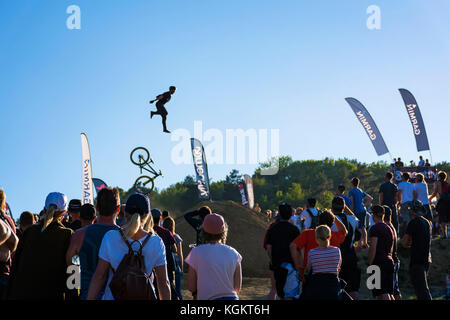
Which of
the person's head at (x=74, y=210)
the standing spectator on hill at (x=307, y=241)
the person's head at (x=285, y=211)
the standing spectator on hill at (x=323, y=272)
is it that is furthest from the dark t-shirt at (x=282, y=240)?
the person's head at (x=74, y=210)

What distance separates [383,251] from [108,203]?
5020 mm

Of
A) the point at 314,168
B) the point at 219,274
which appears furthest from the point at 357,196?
the point at 314,168

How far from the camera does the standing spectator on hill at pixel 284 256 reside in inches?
309

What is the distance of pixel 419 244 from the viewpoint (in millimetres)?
8609

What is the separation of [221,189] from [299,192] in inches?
605

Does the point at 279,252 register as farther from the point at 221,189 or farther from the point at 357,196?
the point at 221,189

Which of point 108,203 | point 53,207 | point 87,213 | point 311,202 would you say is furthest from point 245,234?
point 108,203

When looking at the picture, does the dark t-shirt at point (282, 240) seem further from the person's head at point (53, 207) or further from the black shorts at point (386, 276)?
the person's head at point (53, 207)

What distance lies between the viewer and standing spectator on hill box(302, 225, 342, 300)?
20.2 ft

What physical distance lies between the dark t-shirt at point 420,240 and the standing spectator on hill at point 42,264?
18.9 ft

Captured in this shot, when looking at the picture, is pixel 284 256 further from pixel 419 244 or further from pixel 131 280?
pixel 131 280

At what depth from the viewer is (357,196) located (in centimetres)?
1268

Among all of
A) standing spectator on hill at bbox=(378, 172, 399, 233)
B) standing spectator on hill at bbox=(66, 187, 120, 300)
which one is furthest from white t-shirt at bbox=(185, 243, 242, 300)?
standing spectator on hill at bbox=(378, 172, 399, 233)

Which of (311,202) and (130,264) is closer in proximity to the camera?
(130,264)
